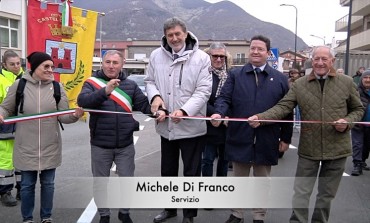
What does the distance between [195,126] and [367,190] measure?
3622mm

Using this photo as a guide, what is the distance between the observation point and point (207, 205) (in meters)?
4.23

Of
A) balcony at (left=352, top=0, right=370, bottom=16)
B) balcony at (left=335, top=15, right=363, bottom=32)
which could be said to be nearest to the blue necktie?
balcony at (left=352, top=0, right=370, bottom=16)

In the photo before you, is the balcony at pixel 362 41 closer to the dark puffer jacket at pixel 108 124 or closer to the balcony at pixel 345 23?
the balcony at pixel 345 23

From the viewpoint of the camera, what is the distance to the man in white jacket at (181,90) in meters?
4.39

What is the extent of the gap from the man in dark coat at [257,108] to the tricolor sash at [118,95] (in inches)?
37.4

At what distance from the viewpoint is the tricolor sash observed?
4.47 meters

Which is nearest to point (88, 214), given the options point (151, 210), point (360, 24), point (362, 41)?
point (151, 210)

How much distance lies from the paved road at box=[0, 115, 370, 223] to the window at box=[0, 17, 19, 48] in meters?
24.4

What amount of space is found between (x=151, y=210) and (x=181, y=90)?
1717mm

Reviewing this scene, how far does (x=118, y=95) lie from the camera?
4492mm

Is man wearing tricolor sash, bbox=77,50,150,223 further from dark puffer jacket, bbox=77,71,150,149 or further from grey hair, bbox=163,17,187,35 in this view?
grey hair, bbox=163,17,187,35

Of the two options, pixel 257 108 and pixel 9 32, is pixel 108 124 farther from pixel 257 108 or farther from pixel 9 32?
pixel 9 32

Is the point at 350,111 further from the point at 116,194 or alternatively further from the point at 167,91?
the point at 116,194

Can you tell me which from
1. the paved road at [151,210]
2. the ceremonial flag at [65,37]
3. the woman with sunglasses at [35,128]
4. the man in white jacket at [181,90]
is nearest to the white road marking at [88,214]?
the paved road at [151,210]
